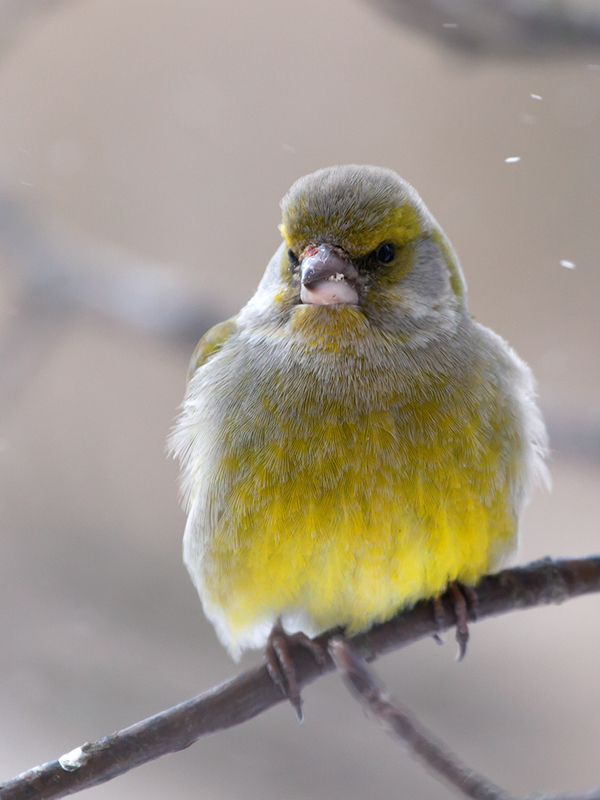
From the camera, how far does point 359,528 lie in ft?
5.67

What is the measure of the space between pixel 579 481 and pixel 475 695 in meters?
1.04

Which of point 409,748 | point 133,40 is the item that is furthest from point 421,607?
point 133,40

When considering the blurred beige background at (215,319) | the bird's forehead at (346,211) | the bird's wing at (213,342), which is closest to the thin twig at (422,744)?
the bird's forehead at (346,211)

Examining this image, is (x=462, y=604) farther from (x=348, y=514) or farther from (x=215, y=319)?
(x=215, y=319)

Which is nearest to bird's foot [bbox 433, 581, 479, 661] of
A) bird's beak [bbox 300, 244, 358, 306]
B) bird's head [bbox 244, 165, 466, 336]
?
bird's head [bbox 244, 165, 466, 336]

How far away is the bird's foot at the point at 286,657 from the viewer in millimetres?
1712

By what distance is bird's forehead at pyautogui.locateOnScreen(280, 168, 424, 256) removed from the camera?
1681mm

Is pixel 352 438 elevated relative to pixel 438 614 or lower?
elevated

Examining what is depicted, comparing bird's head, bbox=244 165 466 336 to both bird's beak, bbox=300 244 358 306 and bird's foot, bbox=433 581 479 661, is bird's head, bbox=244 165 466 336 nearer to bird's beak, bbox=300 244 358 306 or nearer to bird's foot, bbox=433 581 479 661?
bird's beak, bbox=300 244 358 306

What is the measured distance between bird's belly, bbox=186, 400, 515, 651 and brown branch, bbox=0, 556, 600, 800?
0.08 metres

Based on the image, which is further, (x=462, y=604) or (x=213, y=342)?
(x=213, y=342)

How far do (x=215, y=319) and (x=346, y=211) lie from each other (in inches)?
61.5

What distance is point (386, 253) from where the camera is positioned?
177 centimetres

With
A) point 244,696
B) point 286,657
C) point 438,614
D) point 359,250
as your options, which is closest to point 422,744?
point 244,696
